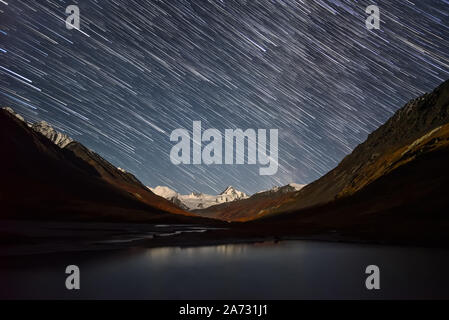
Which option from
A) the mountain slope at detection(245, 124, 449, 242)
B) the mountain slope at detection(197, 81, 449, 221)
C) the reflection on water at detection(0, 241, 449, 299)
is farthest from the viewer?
the mountain slope at detection(197, 81, 449, 221)

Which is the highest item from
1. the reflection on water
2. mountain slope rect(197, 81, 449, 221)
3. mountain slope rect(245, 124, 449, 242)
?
mountain slope rect(197, 81, 449, 221)

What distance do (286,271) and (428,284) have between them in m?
9.97

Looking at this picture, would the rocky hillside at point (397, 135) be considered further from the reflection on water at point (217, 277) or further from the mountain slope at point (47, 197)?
the reflection on water at point (217, 277)

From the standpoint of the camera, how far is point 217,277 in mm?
25156

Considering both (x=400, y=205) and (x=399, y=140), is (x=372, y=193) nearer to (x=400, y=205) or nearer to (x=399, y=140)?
(x=400, y=205)

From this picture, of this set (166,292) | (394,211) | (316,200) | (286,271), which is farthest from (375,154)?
(166,292)

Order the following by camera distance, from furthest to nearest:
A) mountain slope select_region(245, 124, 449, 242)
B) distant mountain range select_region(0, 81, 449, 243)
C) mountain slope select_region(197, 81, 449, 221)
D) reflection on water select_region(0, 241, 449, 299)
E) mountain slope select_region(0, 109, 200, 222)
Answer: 1. mountain slope select_region(197, 81, 449, 221)
2. mountain slope select_region(0, 109, 200, 222)
3. distant mountain range select_region(0, 81, 449, 243)
4. mountain slope select_region(245, 124, 449, 242)
5. reflection on water select_region(0, 241, 449, 299)

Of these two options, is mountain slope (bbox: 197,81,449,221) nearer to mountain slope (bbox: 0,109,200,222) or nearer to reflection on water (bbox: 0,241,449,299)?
mountain slope (bbox: 0,109,200,222)

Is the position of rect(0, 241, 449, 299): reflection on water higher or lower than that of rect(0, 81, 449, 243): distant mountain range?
lower

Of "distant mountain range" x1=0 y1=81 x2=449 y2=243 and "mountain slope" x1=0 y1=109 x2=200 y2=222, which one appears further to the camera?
"mountain slope" x1=0 y1=109 x2=200 y2=222

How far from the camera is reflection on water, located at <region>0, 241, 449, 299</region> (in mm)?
19312

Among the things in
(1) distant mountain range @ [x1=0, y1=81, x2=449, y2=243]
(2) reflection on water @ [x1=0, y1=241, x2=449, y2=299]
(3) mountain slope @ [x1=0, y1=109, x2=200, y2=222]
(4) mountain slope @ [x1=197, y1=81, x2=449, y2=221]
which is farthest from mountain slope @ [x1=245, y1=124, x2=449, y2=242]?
(3) mountain slope @ [x1=0, y1=109, x2=200, y2=222]

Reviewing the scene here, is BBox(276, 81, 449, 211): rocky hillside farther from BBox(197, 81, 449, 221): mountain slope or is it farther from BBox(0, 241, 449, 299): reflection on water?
BBox(0, 241, 449, 299): reflection on water
